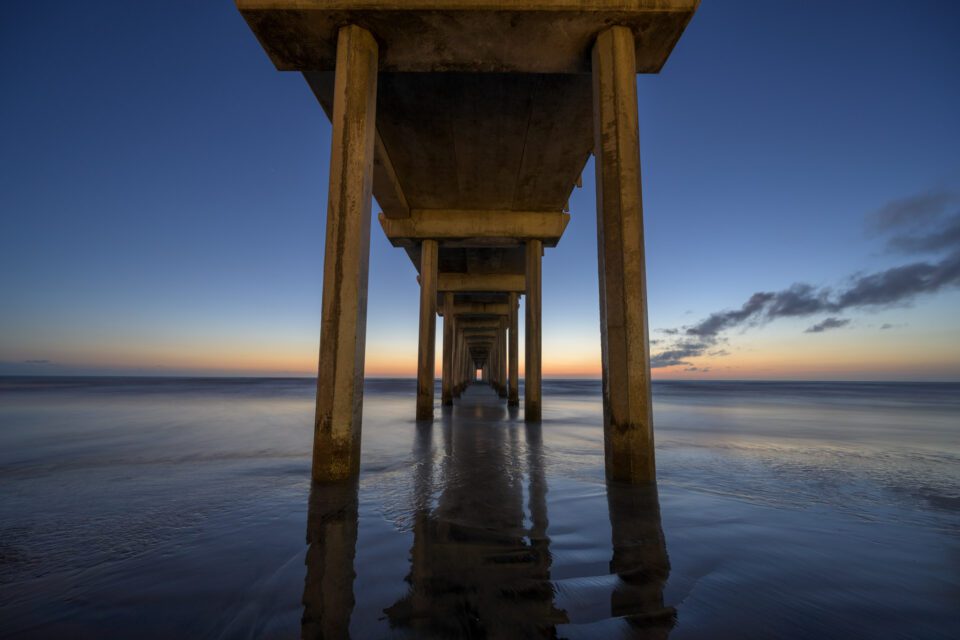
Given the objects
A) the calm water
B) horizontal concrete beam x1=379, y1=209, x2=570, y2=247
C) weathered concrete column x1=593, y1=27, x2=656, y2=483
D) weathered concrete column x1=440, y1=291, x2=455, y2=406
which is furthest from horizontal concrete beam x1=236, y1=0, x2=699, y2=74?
weathered concrete column x1=440, y1=291, x2=455, y2=406

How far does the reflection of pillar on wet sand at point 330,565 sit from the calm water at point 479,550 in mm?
16

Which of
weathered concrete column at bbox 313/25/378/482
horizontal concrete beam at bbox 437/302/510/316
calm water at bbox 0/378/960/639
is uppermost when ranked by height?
horizontal concrete beam at bbox 437/302/510/316

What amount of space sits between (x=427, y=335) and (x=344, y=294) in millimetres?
7580

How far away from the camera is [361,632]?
1.71 meters

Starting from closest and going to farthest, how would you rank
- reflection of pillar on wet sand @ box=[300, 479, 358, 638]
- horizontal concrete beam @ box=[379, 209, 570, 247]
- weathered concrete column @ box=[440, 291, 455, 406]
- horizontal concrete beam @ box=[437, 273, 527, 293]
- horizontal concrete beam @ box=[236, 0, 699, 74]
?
reflection of pillar on wet sand @ box=[300, 479, 358, 638] < horizontal concrete beam @ box=[236, 0, 699, 74] < horizontal concrete beam @ box=[379, 209, 570, 247] < weathered concrete column @ box=[440, 291, 455, 406] < horizontal concrete beam @ box=[437, 273, 527, 293]

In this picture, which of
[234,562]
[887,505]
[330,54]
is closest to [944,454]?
[887,505]

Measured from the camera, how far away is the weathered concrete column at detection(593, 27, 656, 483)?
4656mm

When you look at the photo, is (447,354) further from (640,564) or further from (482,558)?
(640,564)

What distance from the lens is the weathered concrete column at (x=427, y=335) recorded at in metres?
12.1

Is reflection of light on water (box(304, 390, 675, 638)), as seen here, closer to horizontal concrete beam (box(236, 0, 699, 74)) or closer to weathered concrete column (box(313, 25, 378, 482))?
weathered concrete column (box(313, 25, 378, 482))

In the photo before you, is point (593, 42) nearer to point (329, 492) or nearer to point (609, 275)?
point (609, 275)

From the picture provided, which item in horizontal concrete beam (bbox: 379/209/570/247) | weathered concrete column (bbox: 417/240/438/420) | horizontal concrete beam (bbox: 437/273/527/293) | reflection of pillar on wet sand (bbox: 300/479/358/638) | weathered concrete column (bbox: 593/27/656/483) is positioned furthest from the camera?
horizontal concrete beam (bbox: 437/273/527/293)

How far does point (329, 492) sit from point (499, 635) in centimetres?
305

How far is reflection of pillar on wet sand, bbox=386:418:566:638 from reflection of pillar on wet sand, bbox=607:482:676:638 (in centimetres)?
36
